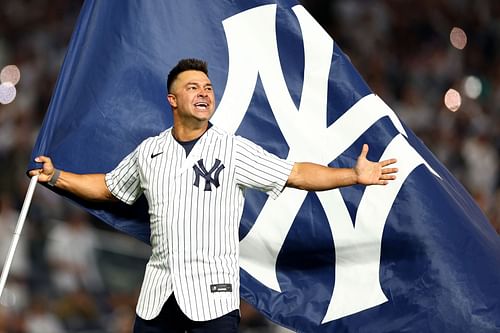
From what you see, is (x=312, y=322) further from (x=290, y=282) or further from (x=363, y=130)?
(x=363, y=130)

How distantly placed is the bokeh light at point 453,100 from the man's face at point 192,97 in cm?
735

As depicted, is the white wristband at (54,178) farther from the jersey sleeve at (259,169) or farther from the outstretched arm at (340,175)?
the outstretched arm at (340,175)

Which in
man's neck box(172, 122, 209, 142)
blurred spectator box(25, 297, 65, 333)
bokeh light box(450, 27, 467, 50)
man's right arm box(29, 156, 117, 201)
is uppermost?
bokeh light box(450, 27, 467, 50)

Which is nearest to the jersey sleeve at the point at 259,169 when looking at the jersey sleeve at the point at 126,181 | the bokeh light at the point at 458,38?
the jersey sleeve at the point at 126,181

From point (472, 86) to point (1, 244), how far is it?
5102 mm

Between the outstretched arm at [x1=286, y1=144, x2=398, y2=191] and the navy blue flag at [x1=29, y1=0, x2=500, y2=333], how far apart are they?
68 centimetres

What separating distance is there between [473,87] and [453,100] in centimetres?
40

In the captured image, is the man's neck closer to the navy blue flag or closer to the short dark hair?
the short dark hair

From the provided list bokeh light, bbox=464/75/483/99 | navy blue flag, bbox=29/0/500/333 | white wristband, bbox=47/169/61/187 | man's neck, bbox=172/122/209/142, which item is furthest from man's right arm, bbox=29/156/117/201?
bokeh light, bbox=464/75/483/99

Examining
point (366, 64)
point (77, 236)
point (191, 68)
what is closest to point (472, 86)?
point (366, 64)

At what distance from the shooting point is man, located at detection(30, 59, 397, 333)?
5.93m

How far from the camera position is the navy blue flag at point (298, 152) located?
262 inches

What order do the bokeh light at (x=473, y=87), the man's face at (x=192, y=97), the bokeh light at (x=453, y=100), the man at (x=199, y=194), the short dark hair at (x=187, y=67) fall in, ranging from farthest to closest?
the bokeh light at (x=473, y=87) < the bokeh light at (x=453, y=100) < the short dark hair at (x=187, y=67) < the man's face at (x=192, y=97) < the man at (x=199, y=194)

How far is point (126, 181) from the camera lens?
6328 millimetres
